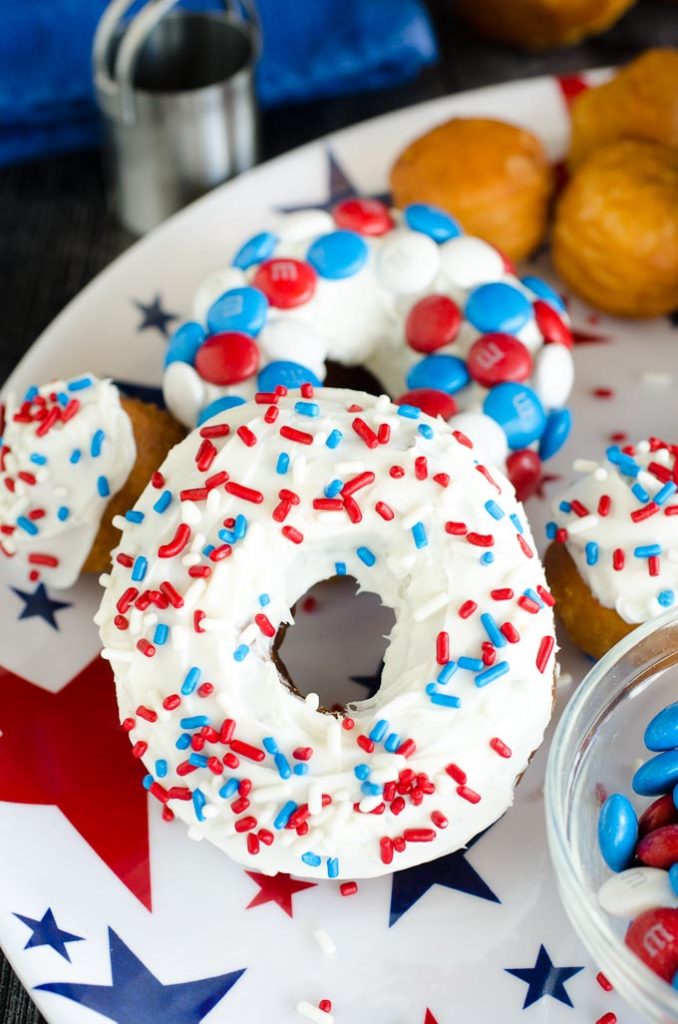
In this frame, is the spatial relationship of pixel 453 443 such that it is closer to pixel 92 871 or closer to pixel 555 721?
pixel 555 721

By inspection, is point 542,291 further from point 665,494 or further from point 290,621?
point 290,621

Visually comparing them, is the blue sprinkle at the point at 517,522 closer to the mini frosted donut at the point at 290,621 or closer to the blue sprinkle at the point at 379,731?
the mini frosted donut at the point at 290,621

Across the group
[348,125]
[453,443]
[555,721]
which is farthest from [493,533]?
[348,125]

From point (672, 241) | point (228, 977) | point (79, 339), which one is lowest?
point (228, 977)

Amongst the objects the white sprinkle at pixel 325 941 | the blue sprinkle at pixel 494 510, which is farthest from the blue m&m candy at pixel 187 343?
the white sprinkle at pixel 325 941

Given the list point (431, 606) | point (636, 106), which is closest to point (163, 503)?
point (431, 606)

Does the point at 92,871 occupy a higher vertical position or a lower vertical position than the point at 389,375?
lower
